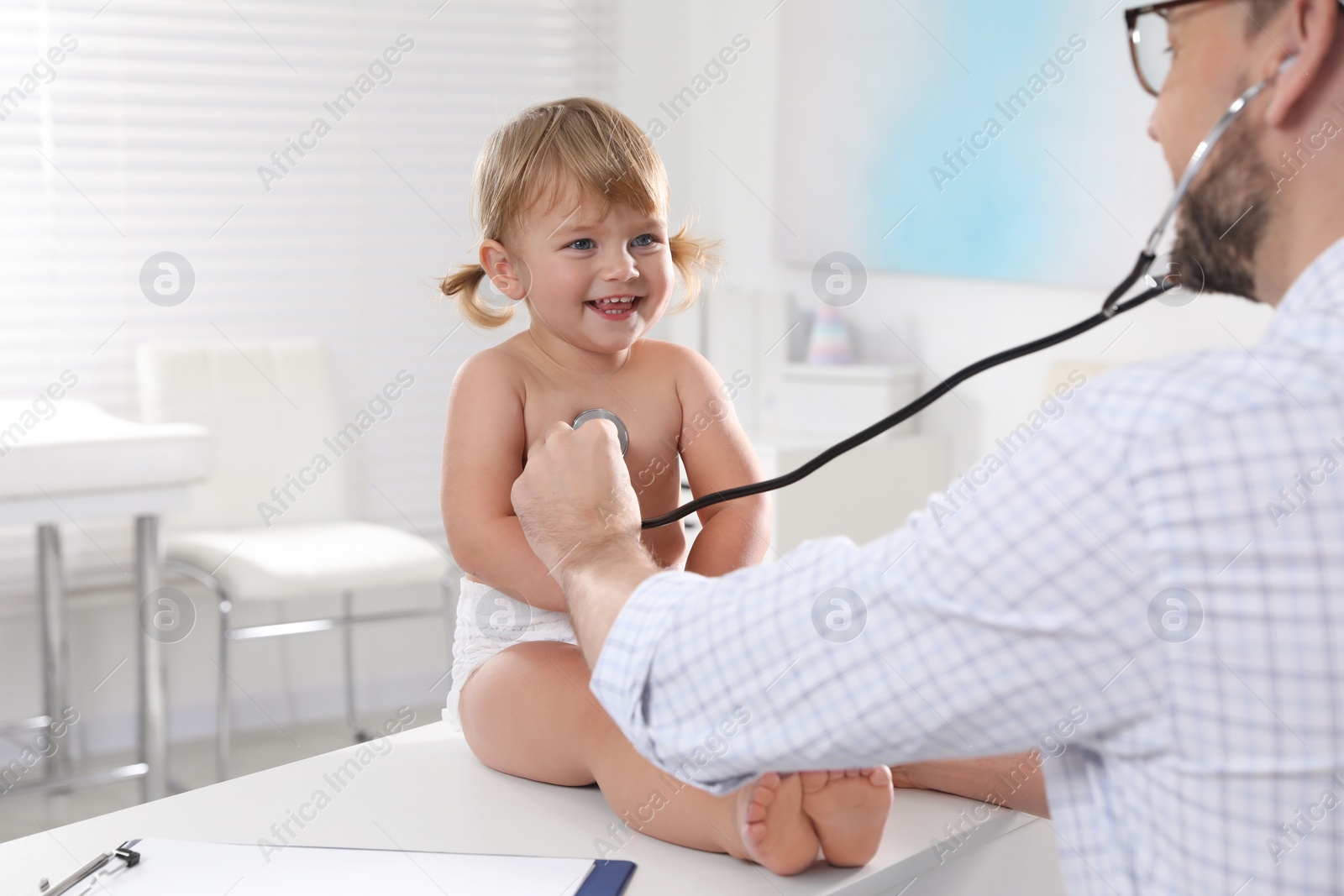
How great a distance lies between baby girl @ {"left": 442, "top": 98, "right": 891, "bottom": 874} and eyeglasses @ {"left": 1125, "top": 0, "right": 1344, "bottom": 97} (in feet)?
1.78

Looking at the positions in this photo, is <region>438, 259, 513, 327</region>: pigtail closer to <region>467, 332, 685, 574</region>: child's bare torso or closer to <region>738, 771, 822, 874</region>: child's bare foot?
<region>467, 332, 685, 574</region>: child's bare torso

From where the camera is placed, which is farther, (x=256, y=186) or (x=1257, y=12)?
(x=256, y=186)

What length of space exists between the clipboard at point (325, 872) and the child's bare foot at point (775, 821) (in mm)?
95

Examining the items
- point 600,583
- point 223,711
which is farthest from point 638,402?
point 223,711

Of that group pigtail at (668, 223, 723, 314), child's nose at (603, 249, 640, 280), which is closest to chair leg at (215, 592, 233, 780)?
pigtail at (668, 223, 723, 314)

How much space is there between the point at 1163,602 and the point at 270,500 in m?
2.42

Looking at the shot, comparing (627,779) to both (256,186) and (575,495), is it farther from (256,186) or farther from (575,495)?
(256,186)

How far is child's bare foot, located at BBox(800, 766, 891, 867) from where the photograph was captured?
89cm

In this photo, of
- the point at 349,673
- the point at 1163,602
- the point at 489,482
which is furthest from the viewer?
the point at 349,673

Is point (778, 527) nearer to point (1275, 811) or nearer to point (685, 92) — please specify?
point (685, 92)

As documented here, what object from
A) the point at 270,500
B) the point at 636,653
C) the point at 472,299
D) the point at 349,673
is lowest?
the point at 349,673

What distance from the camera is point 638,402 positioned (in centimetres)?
130

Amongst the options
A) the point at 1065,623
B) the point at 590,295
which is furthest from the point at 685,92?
the point at 1065,623

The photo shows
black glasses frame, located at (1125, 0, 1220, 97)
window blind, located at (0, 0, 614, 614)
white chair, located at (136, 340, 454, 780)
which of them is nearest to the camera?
black glasses frame, located at (1125, 0, 1220, 97)
